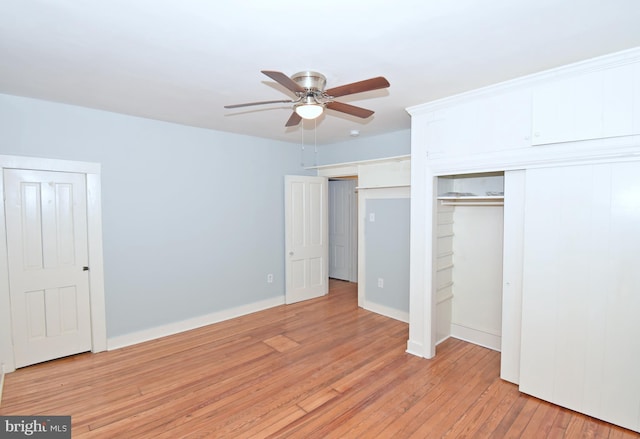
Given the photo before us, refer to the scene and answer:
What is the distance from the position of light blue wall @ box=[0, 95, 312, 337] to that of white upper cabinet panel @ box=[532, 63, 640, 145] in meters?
3.48

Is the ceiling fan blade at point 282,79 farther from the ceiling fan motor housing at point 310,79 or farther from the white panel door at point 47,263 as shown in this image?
the white panel door at point 47,263

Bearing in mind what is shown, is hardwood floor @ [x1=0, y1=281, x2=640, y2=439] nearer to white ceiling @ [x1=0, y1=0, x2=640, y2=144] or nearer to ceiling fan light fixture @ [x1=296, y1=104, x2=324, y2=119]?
ceiling fan light fixture @ [x1=296, y1=104, x2=324, y2=119]

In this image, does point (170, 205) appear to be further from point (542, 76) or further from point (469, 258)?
point (542, 76)

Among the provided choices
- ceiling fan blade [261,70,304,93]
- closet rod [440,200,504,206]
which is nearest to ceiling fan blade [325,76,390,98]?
ceiling fan blade [261,70,304,93]

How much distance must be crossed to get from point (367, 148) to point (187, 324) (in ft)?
11.6

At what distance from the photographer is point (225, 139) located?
14.2 feet


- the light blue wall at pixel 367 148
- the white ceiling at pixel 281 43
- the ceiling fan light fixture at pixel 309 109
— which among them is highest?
the white ceiling at pixel 281 43

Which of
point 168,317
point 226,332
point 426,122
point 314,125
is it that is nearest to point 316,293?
point 226,332

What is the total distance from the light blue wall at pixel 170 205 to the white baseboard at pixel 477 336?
103 inches

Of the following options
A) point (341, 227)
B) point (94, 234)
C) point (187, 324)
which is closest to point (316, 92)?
point (94, 234)

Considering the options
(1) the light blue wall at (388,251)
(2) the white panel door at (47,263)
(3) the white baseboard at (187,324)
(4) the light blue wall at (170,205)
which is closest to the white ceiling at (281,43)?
(4) the light blue wall at (170,205)

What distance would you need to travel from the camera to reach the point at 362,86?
1989 millimetres

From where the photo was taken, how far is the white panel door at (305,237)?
5016 millimetres

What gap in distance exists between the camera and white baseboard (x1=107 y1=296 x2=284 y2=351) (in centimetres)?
355
